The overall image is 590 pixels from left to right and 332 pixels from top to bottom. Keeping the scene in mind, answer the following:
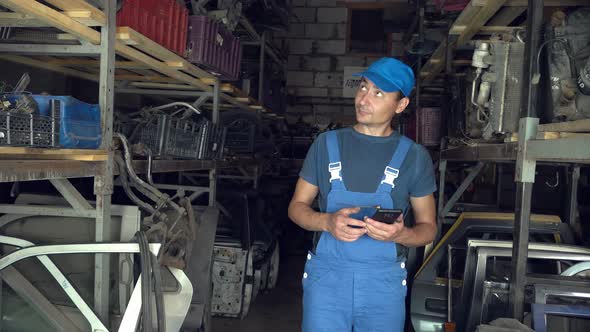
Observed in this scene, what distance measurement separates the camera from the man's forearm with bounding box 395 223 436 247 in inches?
88.0

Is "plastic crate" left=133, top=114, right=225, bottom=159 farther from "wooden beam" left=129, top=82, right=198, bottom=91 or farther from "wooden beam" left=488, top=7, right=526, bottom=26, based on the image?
"wooden beam" left=488, top=7, right=526, bottom=26

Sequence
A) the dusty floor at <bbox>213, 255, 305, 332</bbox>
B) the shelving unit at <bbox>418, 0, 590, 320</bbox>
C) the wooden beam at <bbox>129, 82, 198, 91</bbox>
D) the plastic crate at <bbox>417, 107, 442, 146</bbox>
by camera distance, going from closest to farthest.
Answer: the shelving unit at <bbox>418, 0, 590, 320</bbox>
the wooden beam at <bbox>129, 82, 198, 91</bbox>
the dusty floor at <bbox>213, 255, 305, 332</bbox>
the plastic crate at <bbox>417, 107, 442, 146</bbox>

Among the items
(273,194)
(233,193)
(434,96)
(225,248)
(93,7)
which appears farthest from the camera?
(434,96)

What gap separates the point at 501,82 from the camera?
9.06 ft

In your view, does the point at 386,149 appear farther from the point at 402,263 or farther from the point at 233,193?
the point at 233,193

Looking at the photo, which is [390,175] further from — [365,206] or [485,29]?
[485,29]

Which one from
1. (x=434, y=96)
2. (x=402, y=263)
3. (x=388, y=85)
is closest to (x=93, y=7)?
(x=388, y=85)

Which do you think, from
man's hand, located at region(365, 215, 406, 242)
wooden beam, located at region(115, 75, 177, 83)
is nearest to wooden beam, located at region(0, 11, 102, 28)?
man's hand, located at region(365, 215, 406, 242)

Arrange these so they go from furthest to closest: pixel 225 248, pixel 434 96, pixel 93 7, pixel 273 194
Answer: pixel 434 96, pixel 273 194, pixel 225 248, pixel 93 7

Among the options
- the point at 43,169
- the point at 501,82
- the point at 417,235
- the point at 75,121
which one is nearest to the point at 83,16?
the point at 75,121

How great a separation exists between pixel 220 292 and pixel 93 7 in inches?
120

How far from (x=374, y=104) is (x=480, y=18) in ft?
4.80

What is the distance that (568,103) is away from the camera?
88.4 inches

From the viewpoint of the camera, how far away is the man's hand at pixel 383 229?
6.82 feet
